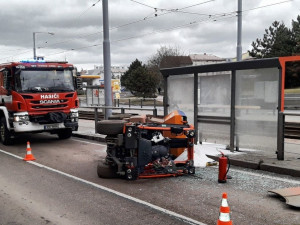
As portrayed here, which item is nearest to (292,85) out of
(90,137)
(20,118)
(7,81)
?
(90,137)

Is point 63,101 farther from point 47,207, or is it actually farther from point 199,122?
point 47,207

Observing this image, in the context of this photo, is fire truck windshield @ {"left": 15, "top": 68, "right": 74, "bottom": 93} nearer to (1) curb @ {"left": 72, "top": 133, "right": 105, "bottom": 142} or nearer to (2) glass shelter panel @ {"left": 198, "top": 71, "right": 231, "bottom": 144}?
(1) curb @ {"left": 72, "top": 133, "right": 105, "bottom": 142}

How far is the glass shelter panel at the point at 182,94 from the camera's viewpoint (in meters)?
10.3

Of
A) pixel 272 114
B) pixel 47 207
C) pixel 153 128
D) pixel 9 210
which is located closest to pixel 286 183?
pixel 272 114

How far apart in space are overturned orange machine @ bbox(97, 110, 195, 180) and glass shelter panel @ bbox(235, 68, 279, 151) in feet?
7.11

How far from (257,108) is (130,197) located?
14.2 ft

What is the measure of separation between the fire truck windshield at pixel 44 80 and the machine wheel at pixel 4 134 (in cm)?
152

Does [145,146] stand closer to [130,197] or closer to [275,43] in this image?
Answer: [130,197]

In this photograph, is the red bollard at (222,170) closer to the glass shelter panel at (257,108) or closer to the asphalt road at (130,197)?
the asphalt road at (130,197)

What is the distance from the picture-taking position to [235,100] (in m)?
9.01

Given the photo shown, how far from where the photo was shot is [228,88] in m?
9.36

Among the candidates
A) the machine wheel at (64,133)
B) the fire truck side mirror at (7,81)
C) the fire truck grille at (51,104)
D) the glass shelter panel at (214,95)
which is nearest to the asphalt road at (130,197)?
the glass shelter panel at (214,95)

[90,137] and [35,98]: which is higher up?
[35,98]

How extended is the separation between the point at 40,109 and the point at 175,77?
4.65m
